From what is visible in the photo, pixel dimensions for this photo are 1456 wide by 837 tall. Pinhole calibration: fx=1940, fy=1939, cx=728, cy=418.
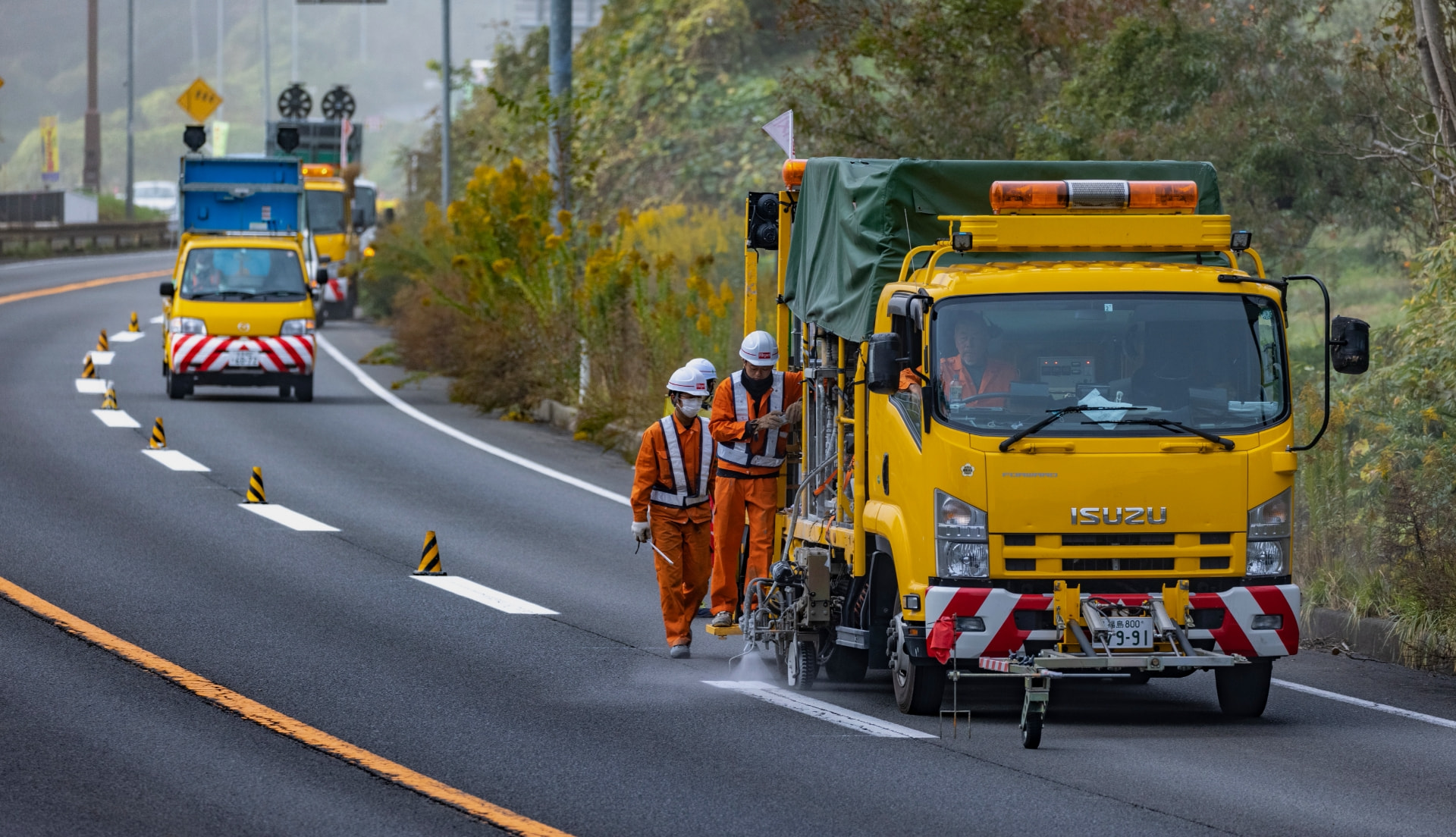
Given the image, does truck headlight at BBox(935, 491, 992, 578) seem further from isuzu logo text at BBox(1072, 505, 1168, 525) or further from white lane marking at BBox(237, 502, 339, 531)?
white lane marking at BBox(237, 502, 339, 531)

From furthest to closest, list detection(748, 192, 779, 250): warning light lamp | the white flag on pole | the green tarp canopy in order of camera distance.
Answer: the white flag on pole < detection(748, 192, 779, 250): warning light lamp < the green tarp canopy

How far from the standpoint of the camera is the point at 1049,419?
9.16 meters

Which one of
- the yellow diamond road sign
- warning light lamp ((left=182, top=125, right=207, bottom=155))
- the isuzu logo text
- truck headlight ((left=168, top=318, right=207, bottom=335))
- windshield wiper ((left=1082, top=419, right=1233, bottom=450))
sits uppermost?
the yellow diamond road sign

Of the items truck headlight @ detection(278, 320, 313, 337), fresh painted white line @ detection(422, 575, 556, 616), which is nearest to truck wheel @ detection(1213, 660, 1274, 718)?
fresh painted white line @ detection(422, 575, 556, 616)

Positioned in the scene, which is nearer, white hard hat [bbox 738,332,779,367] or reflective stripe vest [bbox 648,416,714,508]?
white hard hat [bbox 738,332,779,367]

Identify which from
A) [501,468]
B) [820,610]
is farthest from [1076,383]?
[501,468]

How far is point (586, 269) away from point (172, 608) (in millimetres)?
12214

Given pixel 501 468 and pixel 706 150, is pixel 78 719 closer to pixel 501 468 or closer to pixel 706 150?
pixel 501 468

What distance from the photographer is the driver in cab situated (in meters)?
9.34

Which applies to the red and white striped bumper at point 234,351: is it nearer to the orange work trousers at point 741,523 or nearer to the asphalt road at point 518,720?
the asphalt road at point 518,720

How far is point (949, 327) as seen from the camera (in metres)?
9.44

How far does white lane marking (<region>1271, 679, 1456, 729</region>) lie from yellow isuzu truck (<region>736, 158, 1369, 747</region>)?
0.88 metres

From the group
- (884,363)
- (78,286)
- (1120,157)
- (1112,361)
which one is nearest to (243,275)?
(1120,157)

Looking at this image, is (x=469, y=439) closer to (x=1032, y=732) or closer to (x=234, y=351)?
(x=234, y=351)
